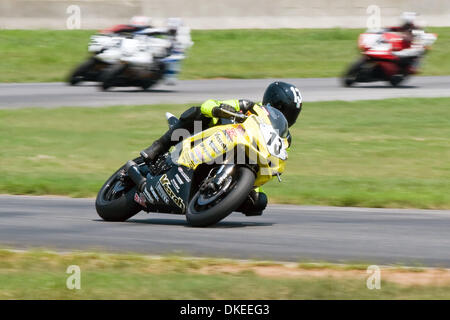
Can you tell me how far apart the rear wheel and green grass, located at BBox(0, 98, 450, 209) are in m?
2.92

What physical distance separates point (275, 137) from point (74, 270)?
2672 millimetres

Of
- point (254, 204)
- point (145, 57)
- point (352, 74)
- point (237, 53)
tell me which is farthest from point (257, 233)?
point (237, 53)

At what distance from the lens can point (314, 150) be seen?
16.9 metres

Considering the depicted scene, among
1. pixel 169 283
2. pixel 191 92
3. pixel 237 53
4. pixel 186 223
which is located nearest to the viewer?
pixel 169 283

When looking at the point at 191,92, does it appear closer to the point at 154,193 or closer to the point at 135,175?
the point at 135,175

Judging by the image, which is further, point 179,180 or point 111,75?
point 111,75

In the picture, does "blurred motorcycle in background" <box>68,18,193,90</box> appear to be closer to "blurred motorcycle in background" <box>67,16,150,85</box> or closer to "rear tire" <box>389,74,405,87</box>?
"blurred motorcycle in background" <box>67,16,150,85</box>

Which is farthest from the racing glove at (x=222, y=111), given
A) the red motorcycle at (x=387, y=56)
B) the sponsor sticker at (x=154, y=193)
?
the red motorcycle at (x=387, y=56)

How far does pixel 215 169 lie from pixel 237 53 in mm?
23341

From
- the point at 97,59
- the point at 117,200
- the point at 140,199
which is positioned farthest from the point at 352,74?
the point at 140,199

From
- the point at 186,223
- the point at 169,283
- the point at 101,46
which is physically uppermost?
the point at 169,283

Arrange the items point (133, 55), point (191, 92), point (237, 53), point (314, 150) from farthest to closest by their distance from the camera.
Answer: point (237, 53) < point (191, 92) < point (133, 55) < point (314, 150)

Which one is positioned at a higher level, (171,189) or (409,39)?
(171,189)

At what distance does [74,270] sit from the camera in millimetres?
6738
